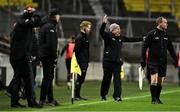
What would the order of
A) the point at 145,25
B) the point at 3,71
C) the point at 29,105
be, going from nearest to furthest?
the point at 29,105, the point at 3,71, the point at 145,25

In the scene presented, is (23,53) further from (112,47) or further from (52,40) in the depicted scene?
(112,47)

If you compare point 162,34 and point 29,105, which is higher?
point 162,34

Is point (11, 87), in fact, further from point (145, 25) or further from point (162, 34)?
point (145, 25)

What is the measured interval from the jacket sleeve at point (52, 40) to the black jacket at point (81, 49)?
3.47m

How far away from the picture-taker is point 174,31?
1582 inches

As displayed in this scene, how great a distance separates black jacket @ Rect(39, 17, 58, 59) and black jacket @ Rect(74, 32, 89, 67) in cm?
336

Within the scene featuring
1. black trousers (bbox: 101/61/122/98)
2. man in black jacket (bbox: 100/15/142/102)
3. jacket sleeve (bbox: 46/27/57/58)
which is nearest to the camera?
jacket sleeve (bbox: 46/27/57/58)

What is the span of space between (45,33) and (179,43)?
60.5 feet

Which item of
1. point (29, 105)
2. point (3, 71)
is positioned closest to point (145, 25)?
point (3, 71)

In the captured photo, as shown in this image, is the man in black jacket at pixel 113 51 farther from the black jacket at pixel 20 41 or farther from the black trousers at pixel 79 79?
the black jacket at pixel 20 41

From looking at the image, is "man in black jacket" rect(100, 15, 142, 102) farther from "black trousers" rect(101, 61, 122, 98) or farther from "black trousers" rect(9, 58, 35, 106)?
"black trousers" rect(9, 58, 35, 106)

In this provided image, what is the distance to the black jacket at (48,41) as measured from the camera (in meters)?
17.8

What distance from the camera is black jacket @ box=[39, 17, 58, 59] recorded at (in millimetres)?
17797

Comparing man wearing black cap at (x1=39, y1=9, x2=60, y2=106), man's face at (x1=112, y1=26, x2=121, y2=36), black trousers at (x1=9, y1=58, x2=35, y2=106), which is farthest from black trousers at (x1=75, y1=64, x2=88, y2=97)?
black trousers at (x1=9, y1=58, x2=35, y2=106)
